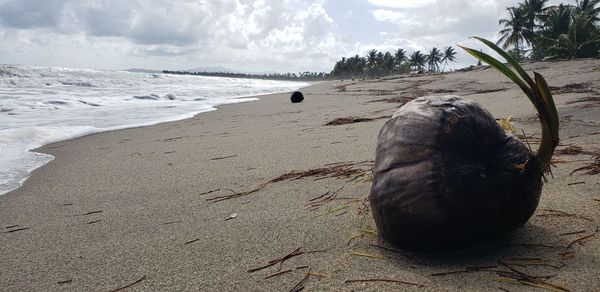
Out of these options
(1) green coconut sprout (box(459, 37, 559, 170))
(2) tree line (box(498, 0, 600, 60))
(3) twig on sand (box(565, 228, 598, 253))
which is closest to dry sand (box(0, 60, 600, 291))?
(3) twig on sand (box(565, 228, 598, 253))

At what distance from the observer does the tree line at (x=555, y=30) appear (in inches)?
1164

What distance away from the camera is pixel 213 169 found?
3.53 meters

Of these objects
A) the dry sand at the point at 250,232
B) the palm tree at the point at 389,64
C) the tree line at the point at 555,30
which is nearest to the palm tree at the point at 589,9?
the tree line at the point at 555,30

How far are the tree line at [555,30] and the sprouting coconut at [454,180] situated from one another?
21.1 m

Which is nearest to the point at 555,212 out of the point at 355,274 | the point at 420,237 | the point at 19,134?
the point at 420,237

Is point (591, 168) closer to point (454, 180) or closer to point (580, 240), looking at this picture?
point (580, 240)

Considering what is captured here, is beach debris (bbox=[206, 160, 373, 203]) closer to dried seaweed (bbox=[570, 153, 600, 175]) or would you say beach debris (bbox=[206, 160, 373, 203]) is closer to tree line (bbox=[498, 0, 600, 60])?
dried seaweed (bbox=[570, 153, 600, 175])

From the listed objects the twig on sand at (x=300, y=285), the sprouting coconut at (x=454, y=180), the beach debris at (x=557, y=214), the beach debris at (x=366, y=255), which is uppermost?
the sprouting coconut at (x=454, y=180)

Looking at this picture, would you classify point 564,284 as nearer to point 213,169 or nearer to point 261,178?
point 261,178

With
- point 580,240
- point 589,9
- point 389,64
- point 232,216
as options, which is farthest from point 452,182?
point 389,64

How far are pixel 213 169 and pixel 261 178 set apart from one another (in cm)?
66

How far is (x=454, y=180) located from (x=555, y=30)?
4187 cm

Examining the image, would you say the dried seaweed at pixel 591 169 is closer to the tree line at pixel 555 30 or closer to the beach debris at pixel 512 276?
the beach debris at pixel 512 276

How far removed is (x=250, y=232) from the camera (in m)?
1.98
